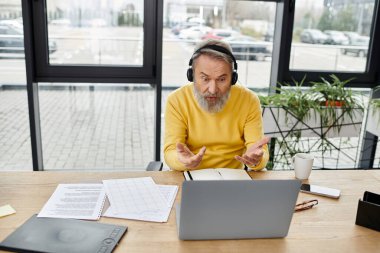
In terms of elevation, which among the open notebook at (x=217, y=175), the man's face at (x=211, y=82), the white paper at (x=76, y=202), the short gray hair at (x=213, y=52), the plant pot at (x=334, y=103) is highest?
the short gray hair at (x=213, y=52)

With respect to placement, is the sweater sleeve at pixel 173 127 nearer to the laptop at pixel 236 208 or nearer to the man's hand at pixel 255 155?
the man's hand at pixel 255 155

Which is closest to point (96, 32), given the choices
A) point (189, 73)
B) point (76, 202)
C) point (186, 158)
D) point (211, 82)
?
point (189, 73)

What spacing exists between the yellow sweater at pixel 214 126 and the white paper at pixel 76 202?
1.82 ft

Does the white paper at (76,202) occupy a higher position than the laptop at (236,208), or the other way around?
the laptop at (236,208)

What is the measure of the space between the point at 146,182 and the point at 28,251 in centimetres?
56

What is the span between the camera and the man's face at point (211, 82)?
5.73ft

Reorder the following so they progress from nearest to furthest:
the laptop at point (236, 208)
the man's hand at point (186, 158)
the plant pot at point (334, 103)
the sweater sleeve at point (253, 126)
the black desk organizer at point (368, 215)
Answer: the laptop at point (236, 208), the black desk organizer at point (368, 215), the man's hand at point (186, 158), the sweater sleeve at point (253, 126), the plant pot at point (334, 103)

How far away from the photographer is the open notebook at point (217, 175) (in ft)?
4.92

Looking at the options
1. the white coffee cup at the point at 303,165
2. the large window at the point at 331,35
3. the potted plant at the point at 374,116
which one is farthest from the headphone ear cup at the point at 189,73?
the potted plant at the point at 374,116

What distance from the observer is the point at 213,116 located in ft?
6.24

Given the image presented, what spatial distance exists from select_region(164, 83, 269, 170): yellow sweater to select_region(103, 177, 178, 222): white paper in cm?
43

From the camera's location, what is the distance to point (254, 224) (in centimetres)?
111

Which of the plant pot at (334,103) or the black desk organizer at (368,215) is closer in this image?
the black desk organizer at (368,215)

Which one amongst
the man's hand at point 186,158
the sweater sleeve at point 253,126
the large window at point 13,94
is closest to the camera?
the man's hand at point 186,158
